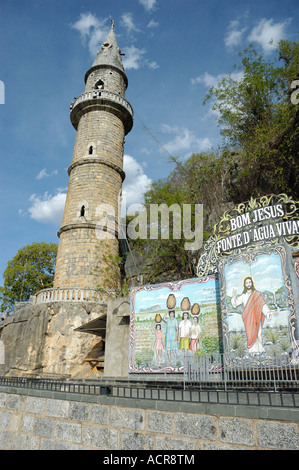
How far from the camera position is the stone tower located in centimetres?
2116

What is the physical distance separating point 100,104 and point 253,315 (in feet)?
71.5

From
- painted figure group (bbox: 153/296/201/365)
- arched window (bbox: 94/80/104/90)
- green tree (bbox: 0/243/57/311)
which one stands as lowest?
painted figure group (bbox: 153/296/201/365)

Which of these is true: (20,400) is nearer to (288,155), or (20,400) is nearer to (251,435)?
(251,435)

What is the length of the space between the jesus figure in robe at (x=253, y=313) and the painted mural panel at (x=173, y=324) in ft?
3.46

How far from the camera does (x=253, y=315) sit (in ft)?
28.6

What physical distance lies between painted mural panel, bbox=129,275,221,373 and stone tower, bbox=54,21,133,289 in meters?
10.1

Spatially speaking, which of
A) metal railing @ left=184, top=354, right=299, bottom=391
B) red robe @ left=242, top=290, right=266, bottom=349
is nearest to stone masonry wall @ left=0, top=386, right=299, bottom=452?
metal railing @ left=184, top=354, right=299, bottom=391

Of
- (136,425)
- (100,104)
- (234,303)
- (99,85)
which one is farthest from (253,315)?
(99,85)

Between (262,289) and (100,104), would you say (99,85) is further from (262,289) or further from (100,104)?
(262,289)

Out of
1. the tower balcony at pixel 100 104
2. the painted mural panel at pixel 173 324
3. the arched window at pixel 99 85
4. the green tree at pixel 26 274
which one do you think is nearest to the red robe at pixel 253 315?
the painted mural panel at pixel 173 324

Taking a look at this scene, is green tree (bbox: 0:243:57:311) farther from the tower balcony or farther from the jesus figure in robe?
the jesus figure in robe

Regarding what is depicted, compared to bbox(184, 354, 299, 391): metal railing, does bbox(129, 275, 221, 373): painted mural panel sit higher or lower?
higher

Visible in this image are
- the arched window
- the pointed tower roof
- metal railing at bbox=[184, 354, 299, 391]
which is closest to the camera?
metal railing at bbox=[184, 354, 299, 391]

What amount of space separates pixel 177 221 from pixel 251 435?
624 inches
